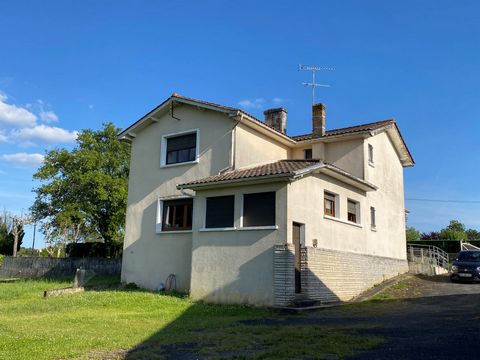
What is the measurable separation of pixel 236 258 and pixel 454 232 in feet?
159

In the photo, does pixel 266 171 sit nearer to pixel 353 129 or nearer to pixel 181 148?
pixel 181 148

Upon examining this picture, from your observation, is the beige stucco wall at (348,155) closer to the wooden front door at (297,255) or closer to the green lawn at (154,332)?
the wooden front door at (297,255)

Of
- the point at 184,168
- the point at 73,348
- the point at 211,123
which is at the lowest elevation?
the point at 73,348

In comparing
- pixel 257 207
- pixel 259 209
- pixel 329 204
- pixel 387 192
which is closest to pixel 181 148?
pixel 257 207

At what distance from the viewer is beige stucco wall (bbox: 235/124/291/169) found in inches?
761

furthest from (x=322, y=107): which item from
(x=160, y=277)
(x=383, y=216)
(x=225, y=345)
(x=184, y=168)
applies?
(x=225, y=345)

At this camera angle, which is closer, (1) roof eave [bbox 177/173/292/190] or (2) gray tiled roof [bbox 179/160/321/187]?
(1) roof eave [bbox 177/173/292/190]

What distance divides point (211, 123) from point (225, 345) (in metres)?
12.2

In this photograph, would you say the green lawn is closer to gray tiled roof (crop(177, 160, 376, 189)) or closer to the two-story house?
the two-story house

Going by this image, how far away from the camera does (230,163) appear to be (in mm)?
18891


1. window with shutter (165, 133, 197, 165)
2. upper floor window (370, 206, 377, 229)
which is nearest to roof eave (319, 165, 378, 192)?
upper floor window (370, 206, 377, 229)

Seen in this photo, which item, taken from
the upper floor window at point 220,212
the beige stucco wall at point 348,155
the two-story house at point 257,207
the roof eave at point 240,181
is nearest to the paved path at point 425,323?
the two-story house at point 257,207

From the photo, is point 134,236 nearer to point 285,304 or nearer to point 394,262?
point 285,304

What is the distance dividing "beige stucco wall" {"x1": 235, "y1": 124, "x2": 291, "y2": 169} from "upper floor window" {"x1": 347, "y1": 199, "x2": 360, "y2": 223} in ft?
13.4
